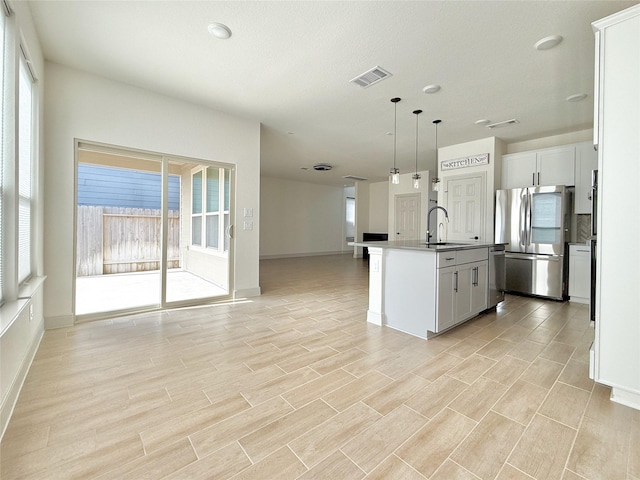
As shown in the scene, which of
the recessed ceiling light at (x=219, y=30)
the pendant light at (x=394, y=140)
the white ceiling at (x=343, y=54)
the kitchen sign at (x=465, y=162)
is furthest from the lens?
the kitchen sign at (x=465, y=162)

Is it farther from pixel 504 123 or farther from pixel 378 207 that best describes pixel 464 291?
pixel 378 207

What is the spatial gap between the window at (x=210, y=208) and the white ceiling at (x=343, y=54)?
1025 mm

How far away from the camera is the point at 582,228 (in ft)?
15.7

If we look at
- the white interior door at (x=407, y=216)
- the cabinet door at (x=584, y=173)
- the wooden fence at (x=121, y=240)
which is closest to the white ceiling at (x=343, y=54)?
the cabinet door at (x=584, y=173)

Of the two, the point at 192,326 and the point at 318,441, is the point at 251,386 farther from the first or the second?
the point at 192,326

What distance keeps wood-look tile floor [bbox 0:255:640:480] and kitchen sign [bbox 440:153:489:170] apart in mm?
3325

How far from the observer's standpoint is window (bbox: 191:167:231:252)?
448cm

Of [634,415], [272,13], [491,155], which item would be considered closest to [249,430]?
[634,415]

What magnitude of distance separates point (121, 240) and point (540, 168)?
668cm

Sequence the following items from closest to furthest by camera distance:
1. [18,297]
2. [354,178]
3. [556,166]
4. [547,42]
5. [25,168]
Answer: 1. [18,297]
2. [25,168]
3. [547,42]
4. [556,166]
5. [354,178]

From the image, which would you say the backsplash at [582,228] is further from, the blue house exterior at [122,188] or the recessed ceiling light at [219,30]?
the blue house exterior at [122,188]

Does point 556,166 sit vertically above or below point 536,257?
above

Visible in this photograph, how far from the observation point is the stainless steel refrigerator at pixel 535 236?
15.1 ft

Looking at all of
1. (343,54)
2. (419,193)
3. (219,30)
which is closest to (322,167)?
(419,193)
